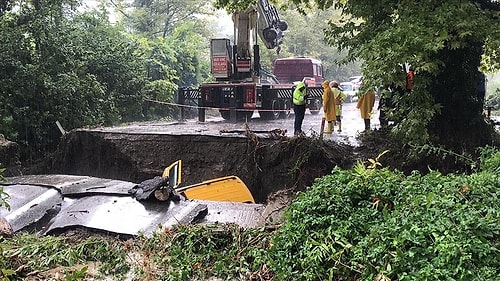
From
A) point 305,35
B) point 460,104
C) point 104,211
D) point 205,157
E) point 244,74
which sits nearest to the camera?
point 104,211

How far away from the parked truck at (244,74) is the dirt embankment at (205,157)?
5404 mm

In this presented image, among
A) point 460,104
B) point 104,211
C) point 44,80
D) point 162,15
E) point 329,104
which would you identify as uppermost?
point 162,15

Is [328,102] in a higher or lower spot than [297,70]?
lower

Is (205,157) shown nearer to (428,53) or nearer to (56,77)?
(56,77)

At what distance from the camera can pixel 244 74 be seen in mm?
15938

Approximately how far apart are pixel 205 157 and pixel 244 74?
653cm

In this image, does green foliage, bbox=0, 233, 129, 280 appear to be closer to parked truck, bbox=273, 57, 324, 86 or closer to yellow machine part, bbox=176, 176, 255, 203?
yellow machine part, bbox=176, 176, 255, 203

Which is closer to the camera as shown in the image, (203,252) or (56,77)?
(203,252)

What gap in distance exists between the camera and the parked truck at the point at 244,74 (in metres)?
15.5

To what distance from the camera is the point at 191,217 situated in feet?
17.2

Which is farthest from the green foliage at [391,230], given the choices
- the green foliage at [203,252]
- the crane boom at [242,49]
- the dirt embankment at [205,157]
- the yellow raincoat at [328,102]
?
the crane boom at [242,49]

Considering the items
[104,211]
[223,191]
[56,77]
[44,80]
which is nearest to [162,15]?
[56,77]

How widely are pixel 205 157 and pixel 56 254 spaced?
6129 millimetres

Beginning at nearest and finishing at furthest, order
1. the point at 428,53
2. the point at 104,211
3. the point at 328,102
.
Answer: the point at 104,211, the point at 428,53, the point at 328,102
